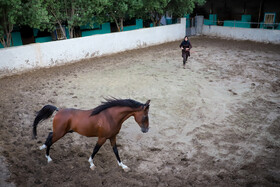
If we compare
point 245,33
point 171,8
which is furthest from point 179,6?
point 245,33

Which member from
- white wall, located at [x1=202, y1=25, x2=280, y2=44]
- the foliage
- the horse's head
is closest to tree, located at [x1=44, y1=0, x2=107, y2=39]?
the foliage

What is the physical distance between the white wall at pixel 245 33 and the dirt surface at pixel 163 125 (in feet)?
13.5

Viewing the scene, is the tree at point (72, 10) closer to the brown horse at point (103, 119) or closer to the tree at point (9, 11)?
the tree at point (9, 11)

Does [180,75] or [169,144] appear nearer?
[169,144]

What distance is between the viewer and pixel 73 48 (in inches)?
506

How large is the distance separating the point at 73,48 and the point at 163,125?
8.43 m

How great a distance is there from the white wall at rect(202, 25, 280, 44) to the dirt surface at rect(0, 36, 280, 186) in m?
4.12

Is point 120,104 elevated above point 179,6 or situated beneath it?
situated beneath

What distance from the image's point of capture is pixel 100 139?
14.8 ft

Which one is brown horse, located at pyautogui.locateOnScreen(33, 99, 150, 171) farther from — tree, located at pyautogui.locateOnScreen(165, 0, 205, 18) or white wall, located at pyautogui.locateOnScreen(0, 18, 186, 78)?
tree, located at pyautogui.locateOnScreen(165, 0, 205, 18)

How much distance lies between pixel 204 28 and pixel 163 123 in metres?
16.5

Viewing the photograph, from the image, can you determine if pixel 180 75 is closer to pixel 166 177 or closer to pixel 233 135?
pixel 233 135

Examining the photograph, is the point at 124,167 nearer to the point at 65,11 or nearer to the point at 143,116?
the point at 143,116

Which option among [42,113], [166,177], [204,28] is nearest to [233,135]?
[166,177]
